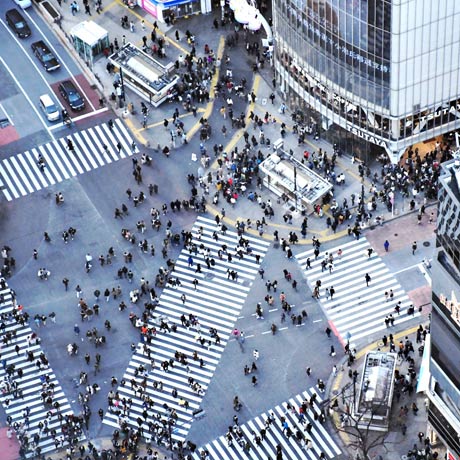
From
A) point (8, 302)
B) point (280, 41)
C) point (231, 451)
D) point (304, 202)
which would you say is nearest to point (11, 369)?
point (8, 302)

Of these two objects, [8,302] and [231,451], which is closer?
[231,451]

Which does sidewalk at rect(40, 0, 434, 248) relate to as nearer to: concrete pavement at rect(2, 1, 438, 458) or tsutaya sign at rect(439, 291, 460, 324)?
concrete pavement at rect(2, 1, 438, 458)

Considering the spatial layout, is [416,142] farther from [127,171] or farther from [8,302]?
[8,302]

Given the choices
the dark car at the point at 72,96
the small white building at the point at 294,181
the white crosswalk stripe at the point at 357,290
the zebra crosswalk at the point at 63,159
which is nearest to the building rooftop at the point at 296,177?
the small white building at the point at 294,181

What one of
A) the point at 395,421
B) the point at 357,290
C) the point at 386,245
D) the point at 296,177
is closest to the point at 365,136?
the point at 296,177

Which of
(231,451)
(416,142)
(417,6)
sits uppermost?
(417,6)

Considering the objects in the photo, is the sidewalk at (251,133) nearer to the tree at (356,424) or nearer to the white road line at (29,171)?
the white road line at (29,171)
